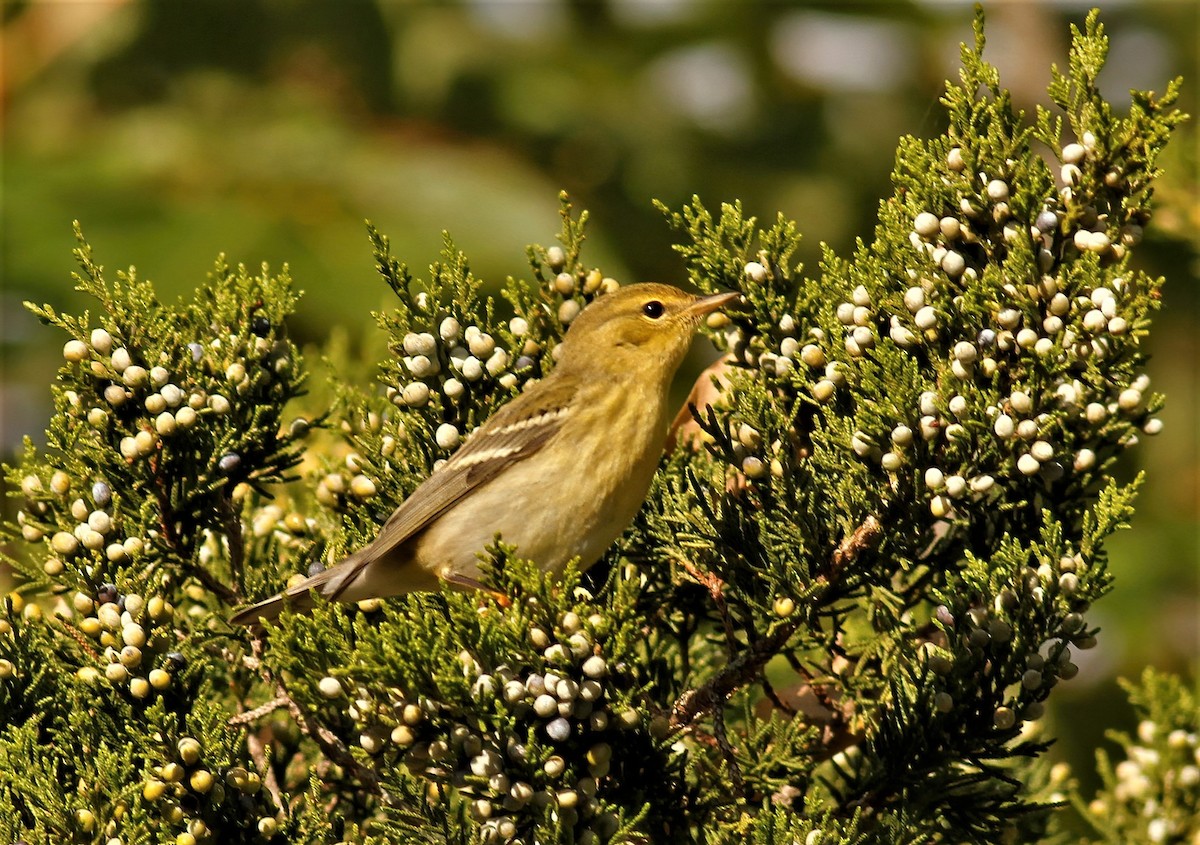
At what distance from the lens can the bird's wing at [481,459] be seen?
13.4ft

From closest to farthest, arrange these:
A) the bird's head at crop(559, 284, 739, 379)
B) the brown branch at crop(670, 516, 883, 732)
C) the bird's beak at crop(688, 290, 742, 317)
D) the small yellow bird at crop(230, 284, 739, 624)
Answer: the brown branch at crop(670, 516, 883, 732)
the bird's beak at crop(688, 290, 742, 317)
the small yellow bird at crop(230, 284, 739, 624)
the bird's head at crop(559, 284, 739, 379)

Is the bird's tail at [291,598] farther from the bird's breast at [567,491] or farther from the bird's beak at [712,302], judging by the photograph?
the bird's beak at [712,302]

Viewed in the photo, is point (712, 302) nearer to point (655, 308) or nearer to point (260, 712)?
point (655, 308)

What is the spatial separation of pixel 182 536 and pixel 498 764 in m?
1.34

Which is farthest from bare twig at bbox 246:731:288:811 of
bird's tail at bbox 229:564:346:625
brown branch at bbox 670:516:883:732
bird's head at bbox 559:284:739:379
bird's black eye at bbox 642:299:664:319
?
bird's black eye at bbox 642:299:664:319

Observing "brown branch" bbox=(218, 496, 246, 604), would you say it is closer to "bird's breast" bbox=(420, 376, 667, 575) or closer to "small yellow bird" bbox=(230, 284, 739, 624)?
"small yellow bird" bbox=(230, 284, 739, 624)

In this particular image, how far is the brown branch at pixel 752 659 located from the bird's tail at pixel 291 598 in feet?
3.56

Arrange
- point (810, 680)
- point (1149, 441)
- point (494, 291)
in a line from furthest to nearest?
1. point (1149, 441)
2. point (494, 291)
3. point (810, 680)

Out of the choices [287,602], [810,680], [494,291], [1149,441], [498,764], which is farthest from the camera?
[1149,441]

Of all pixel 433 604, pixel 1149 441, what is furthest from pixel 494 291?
pixel 1149 441

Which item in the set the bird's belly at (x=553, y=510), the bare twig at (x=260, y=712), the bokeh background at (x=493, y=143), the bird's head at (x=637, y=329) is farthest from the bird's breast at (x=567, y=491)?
the bokeh background at (x=493, y=143)

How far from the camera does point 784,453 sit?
3.59 metres

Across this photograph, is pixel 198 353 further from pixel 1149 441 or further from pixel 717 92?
pixel 1149 441

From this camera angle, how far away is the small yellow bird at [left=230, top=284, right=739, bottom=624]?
13.6 feet
